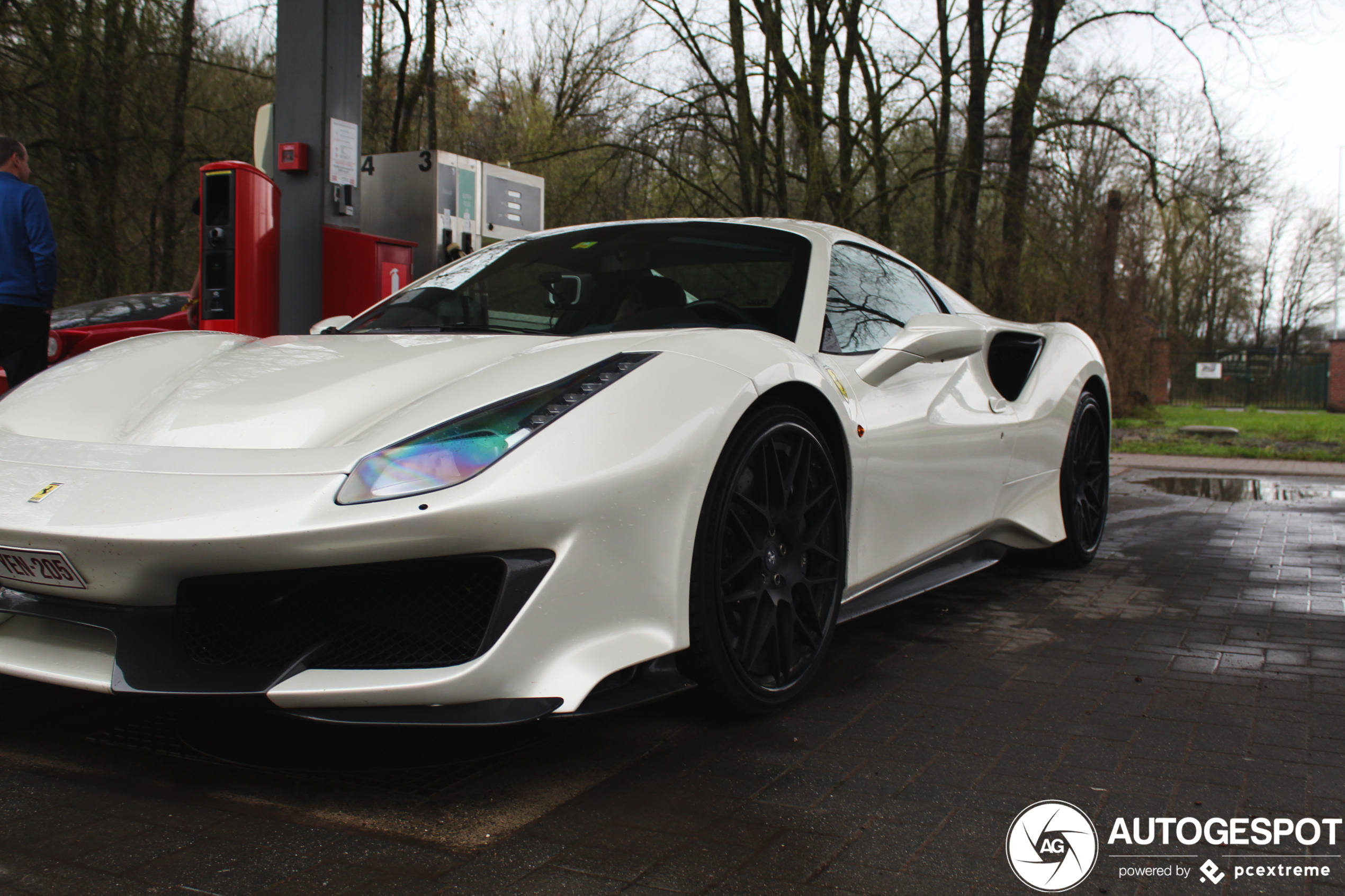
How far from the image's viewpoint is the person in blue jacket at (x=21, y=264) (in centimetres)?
514

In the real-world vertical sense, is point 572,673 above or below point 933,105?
below

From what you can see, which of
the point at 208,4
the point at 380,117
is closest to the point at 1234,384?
the point at 380,117

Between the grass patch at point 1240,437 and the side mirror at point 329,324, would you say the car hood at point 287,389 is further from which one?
the grass patch at point 1240,437

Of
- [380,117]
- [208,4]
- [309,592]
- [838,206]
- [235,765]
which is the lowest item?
[235,765]

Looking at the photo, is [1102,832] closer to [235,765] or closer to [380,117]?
[235,765]

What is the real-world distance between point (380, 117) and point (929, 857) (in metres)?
13.1

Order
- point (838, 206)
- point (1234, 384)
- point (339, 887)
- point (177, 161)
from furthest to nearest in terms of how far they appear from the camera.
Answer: point (1234, 384) → point (177, 161) → point (838, 206) → point (339, 887)

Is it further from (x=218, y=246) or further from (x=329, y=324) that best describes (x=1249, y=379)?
(x=329, y=324)

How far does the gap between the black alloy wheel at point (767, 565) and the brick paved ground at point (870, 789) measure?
0.14 m

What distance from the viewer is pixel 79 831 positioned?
6.02 ft

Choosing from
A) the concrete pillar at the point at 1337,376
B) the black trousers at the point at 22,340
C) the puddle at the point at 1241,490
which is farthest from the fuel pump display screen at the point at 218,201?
the concrete pillar at the point at 1337,376

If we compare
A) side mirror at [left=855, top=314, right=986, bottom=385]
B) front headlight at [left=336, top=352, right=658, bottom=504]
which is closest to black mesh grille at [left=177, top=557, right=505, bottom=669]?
front headlight at [left=336, top=352, right=658, bottom=504]

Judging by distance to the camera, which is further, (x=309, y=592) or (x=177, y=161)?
(x=177, y=161)

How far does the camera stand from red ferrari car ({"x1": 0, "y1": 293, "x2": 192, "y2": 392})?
276 inches
